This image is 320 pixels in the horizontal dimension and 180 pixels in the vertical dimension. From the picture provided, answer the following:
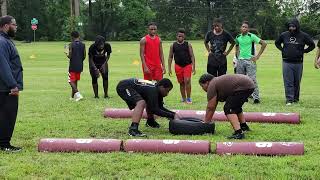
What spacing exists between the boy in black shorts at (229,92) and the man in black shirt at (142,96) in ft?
2.26

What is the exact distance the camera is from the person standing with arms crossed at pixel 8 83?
7.89m

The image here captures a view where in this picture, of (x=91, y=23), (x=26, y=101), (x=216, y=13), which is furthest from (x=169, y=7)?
(x=26, y=101)

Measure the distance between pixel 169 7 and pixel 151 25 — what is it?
8135 centimetres

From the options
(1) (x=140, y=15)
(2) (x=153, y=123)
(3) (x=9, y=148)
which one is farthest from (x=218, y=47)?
(1) (x=140, y=15)

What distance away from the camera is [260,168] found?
702 centimetres

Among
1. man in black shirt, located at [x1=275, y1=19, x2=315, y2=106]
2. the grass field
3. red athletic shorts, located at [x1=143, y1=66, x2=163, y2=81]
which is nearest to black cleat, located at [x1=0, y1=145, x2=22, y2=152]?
the grass field

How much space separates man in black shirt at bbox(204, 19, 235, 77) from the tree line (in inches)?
2596

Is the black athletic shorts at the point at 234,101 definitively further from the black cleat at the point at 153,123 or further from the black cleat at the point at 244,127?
the black cleat at the point at 153,123

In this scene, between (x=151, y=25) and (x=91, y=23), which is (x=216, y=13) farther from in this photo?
(x=151, y=25)

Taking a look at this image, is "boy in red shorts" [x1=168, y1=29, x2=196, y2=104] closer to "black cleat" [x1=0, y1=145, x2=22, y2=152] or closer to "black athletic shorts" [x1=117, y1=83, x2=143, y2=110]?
"black athletic shorts" [x1=117, y1=83, x2=143, y2=110]

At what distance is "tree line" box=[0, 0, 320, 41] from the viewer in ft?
269

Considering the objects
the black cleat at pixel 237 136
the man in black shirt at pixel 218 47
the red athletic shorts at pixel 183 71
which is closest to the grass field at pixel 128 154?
the black cleat at pixel 237 136

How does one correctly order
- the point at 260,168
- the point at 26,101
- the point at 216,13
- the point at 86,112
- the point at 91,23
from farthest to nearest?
the point at 216,13
the point at 91,23
the point at 26,101
the point at 86,112
the point at 260,168

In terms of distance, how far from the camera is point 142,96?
369 inches
